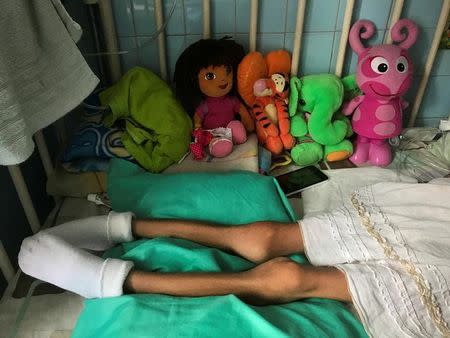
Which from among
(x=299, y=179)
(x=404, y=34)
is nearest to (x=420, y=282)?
(x=299, y=179)

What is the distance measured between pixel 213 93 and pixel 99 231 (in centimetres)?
64

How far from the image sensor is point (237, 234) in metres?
0.95

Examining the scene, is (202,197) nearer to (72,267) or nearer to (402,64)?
(72,267)

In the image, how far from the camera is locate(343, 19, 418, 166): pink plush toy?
1.29m

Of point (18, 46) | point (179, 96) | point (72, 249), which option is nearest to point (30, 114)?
point (18, 46)

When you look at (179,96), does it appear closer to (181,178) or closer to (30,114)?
(181,178)

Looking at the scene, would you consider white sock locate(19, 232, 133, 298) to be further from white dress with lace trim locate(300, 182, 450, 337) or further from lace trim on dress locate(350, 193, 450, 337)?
lace trim on dress locate(350, 193, 450, 337)

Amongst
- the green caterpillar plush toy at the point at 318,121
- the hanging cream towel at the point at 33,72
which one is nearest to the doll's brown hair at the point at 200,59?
the green caterpillar plush toy at the point at 318,121

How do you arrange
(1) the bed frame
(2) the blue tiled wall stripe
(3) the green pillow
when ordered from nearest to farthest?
1. (3) the green pillow
2. (1) the bed frame
3. (2) the blue tiled wall stripe

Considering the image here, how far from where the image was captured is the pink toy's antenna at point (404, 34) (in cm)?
135

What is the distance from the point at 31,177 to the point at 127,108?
0.37 m

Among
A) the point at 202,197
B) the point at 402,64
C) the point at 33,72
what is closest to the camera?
the point at 33,72

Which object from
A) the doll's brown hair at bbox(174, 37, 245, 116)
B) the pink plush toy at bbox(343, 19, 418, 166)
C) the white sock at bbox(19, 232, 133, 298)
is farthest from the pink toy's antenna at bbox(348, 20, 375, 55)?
the white sock at bbox(19, 232, 133, 298)

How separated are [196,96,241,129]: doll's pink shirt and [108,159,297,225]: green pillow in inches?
10.9
